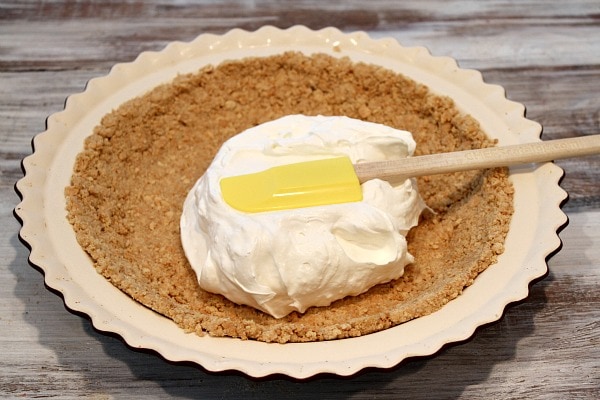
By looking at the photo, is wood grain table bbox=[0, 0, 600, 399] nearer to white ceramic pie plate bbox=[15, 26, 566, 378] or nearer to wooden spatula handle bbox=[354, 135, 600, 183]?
white ceramic pie plate bbox=[15, 26, 566, 378]

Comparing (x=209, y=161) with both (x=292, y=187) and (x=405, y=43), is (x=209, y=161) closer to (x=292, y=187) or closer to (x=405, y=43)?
(x=292, y=187)

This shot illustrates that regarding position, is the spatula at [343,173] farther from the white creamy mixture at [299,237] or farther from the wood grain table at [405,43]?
the wood grain table at [405,43]

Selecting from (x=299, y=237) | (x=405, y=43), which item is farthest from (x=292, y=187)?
(x=405, y=43)

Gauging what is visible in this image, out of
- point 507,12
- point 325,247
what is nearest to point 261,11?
point 507,12

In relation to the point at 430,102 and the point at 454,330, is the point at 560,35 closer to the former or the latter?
the point at 430,102

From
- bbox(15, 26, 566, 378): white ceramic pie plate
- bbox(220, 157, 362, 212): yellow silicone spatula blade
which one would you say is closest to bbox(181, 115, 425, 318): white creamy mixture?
bbox(220, 157, 362, 212): yellow silicone spatula blade
